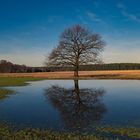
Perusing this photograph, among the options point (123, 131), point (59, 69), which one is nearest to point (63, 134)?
point (123, 131)

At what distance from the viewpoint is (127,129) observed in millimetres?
13250

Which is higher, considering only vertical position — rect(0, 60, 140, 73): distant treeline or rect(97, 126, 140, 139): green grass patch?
rect(0, 60, 140, 73): distant treeline

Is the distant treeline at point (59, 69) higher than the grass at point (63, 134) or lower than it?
higher

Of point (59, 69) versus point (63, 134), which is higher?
point (59, 69)

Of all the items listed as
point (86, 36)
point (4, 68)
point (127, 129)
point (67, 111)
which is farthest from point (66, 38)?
point (4, 68)

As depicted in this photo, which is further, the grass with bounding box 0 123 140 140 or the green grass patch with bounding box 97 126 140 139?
the green grass patch with bounding box 97 126 140 139

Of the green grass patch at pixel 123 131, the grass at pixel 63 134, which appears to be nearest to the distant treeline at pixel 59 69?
the grass at pixel 63 134

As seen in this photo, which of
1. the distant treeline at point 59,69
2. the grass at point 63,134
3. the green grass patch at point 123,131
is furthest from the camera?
the distant treeline at point 59,69

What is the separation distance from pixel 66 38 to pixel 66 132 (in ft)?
179

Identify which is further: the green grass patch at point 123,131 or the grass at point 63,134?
the green grass patch at point 123,131

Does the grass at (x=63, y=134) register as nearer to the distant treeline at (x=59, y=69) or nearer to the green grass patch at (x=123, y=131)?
the green grass patch at (x=123, y=131)

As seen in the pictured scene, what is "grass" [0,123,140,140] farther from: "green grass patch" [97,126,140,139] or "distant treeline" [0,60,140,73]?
"distant treeline" [0,60,140,73]

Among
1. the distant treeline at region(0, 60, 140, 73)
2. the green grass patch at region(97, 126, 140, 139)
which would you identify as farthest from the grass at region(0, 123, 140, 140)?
the distant treeline at region(0, 60, 140, 73)

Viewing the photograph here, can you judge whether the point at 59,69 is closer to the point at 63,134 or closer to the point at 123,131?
the point at 123,131
